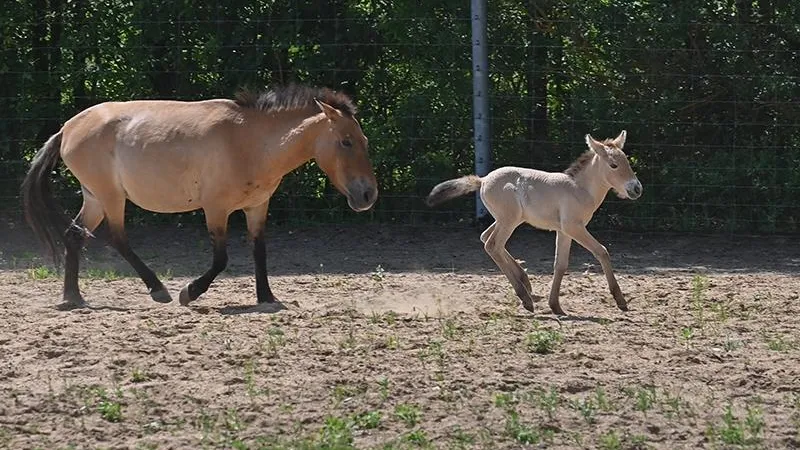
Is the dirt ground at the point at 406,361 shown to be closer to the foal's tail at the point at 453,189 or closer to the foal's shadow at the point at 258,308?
the foal's shadow at the point at 258,308

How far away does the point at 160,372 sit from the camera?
675cm

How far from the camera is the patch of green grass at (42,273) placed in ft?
34.0

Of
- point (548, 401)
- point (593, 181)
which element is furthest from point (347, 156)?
→ point (548, 401)

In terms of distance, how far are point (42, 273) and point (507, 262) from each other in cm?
372

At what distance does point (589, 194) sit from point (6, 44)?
684cm

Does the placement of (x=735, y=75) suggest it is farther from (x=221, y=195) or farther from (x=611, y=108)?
(x=221, y=195)

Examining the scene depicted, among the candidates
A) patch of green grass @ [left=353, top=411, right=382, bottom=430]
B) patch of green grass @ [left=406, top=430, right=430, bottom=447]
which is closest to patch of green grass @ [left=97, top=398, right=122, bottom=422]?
patch of green grass @ [left=353, top=411, right=382, bottom=430]

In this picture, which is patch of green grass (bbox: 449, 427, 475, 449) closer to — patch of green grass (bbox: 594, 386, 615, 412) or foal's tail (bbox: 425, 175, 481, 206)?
patch of green grass (bbox: 594, 386, 615, 412)

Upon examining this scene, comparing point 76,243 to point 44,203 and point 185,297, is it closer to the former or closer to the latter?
point 44,203

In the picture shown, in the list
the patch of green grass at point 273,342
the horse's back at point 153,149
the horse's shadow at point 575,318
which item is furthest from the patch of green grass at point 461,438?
the horse's back at point 153,149

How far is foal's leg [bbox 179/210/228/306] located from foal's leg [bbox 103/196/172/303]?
33cm

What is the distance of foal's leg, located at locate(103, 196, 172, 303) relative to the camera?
9281 millimetres

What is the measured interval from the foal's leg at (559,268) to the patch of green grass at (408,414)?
108 inches

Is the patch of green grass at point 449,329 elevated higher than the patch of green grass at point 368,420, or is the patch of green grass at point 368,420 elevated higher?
the patch of green grass at point 449,329
